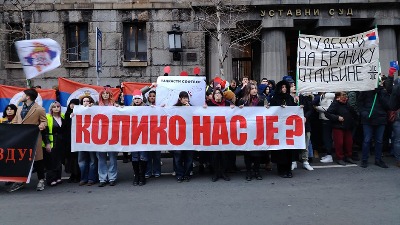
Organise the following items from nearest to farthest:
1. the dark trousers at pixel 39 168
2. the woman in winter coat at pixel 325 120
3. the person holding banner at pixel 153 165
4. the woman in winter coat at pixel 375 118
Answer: the dark trousers at pixel 39 168, the person holding banner at pixel 153 165, the woman in winter coat at pixel 375 118, the woman in winter coat at pixel 325 120

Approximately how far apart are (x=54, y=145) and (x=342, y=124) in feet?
20.9

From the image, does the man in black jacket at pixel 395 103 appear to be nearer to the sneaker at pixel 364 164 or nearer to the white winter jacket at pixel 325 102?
the sneaker at pixel 364 164

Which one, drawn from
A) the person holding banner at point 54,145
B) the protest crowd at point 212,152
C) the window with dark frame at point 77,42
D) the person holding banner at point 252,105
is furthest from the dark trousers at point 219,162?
the window with dark frame at point 77,42

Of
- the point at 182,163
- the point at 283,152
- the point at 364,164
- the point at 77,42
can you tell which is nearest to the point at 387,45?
the point at 364,164

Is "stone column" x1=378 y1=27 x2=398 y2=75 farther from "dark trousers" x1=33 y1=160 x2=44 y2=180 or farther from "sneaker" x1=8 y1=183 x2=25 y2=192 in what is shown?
"sneaker" x1=8 y1=183 x2=25 y2=192

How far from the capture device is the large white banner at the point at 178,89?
7948mm

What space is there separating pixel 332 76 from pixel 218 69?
8.63 m

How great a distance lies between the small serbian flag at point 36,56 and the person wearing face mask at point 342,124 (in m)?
6.24

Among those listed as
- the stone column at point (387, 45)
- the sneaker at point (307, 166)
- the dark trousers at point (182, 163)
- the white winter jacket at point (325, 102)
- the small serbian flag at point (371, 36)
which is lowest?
the sneaker at point (307, 166)

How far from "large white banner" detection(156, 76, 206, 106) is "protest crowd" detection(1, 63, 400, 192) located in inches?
7.2

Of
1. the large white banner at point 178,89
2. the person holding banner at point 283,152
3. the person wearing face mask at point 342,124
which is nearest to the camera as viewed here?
the person holding banner at point 283,152

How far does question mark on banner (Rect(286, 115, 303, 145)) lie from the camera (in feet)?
24.9

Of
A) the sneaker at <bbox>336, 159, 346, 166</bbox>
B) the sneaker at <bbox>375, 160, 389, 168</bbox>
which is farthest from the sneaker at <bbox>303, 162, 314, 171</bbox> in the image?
the sneaker at <bbox>375, 160, 389, 168</bbox>

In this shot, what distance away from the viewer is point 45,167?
24.2ft
